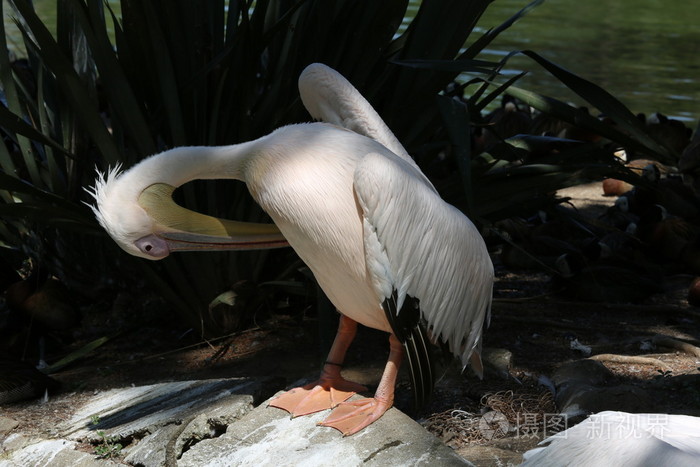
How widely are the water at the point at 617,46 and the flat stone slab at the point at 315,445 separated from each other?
20.0ft

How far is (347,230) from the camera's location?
268 cm

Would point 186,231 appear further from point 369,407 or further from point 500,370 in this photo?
point 500,370

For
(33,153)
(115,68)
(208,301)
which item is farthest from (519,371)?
(33,153)

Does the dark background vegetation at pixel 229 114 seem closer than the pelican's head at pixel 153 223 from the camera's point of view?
No

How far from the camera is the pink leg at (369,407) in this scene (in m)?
2.82

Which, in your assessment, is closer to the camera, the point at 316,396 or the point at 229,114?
the point at 316,396

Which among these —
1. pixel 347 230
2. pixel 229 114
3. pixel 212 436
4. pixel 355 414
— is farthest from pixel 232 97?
pixel 355 414

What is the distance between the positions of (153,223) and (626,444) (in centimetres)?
154

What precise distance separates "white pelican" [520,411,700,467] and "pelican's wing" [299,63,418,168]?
118cm

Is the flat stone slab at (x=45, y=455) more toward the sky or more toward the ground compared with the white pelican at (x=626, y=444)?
more toward the ground

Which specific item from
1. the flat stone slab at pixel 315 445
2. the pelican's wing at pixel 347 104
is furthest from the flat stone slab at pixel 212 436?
the pelican's wing at pixel 347 104

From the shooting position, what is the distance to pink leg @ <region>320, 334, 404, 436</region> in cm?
282

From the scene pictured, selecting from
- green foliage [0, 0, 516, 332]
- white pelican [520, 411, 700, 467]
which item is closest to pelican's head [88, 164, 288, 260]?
green foliage [0, 0, 516, 332]

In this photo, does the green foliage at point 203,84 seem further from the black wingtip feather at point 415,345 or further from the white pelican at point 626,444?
the white pelican at point 626,444
